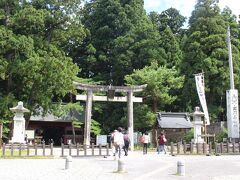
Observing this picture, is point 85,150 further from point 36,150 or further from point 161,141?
point 161,141

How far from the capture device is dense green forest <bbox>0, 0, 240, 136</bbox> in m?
29.0

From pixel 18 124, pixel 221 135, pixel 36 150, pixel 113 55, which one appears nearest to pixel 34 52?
pixel 18 124

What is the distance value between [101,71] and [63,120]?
978 cm

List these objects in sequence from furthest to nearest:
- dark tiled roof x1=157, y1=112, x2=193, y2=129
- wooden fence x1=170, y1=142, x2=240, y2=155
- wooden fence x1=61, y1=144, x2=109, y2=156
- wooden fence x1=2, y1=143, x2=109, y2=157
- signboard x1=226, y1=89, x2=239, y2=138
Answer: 1. dark tiled roof x1=157, y1=112, x2=193, y2=129
2. signboard x1=226, y1=89, x2=239, y2=138
3. wooden fence x1=170, y1=142, x2=240, y2=155
4. wooden fence x1=61, y1=144, x2=109, y2=156
5. wooden fence x1=2, y1=143, x2=109, y2=157

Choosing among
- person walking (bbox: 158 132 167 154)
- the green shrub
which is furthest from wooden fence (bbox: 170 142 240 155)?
the green shrub

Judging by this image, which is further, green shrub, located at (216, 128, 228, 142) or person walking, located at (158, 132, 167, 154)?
green shrub, located at (216, 128, 228, 142)

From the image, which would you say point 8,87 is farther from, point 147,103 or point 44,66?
point 147,103

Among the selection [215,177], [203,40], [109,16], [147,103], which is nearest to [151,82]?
[147,103]

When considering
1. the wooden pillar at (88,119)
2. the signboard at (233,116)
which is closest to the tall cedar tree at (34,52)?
the wooden pillar at (88,119)

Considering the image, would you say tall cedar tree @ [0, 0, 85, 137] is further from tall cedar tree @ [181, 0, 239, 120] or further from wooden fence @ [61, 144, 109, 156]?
tall cedar tree @ [181, 0, 239, 120]

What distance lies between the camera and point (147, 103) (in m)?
35.5

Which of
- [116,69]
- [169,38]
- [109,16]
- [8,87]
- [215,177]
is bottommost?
[215,177]

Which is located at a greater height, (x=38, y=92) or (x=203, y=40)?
(x=203, y=40)

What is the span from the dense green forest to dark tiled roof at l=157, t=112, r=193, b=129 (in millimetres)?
805
